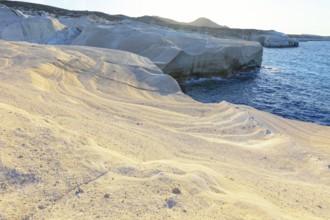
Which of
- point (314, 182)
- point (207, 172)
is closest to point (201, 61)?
point (314, 182)

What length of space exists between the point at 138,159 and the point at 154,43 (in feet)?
61.9

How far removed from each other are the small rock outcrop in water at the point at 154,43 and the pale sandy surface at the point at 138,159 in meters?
10.8

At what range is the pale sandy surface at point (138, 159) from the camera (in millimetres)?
4105

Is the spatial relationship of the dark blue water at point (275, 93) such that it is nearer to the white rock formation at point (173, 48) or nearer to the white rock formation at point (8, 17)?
the white rock formation at point (173, 48)

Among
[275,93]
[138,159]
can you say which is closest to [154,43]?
[275,93]

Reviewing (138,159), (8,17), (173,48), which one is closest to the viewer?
(138,159)

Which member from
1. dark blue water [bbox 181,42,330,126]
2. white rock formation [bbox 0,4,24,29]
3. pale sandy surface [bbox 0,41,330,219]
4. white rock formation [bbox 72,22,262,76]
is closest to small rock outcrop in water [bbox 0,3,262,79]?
white rock formation [bbox 72,22,262,76]

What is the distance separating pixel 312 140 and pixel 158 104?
18.7 ft

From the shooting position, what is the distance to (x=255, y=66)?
3284cm

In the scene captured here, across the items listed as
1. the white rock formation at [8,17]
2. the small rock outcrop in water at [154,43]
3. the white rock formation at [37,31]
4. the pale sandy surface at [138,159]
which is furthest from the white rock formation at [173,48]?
the pale sandy surface at [138,159]

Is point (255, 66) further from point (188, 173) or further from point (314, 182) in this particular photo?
point (188, 173)

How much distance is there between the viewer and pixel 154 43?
23875 mm

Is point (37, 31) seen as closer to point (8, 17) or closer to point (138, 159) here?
point (8, 17)

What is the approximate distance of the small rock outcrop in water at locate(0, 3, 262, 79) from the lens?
77.0 feet
